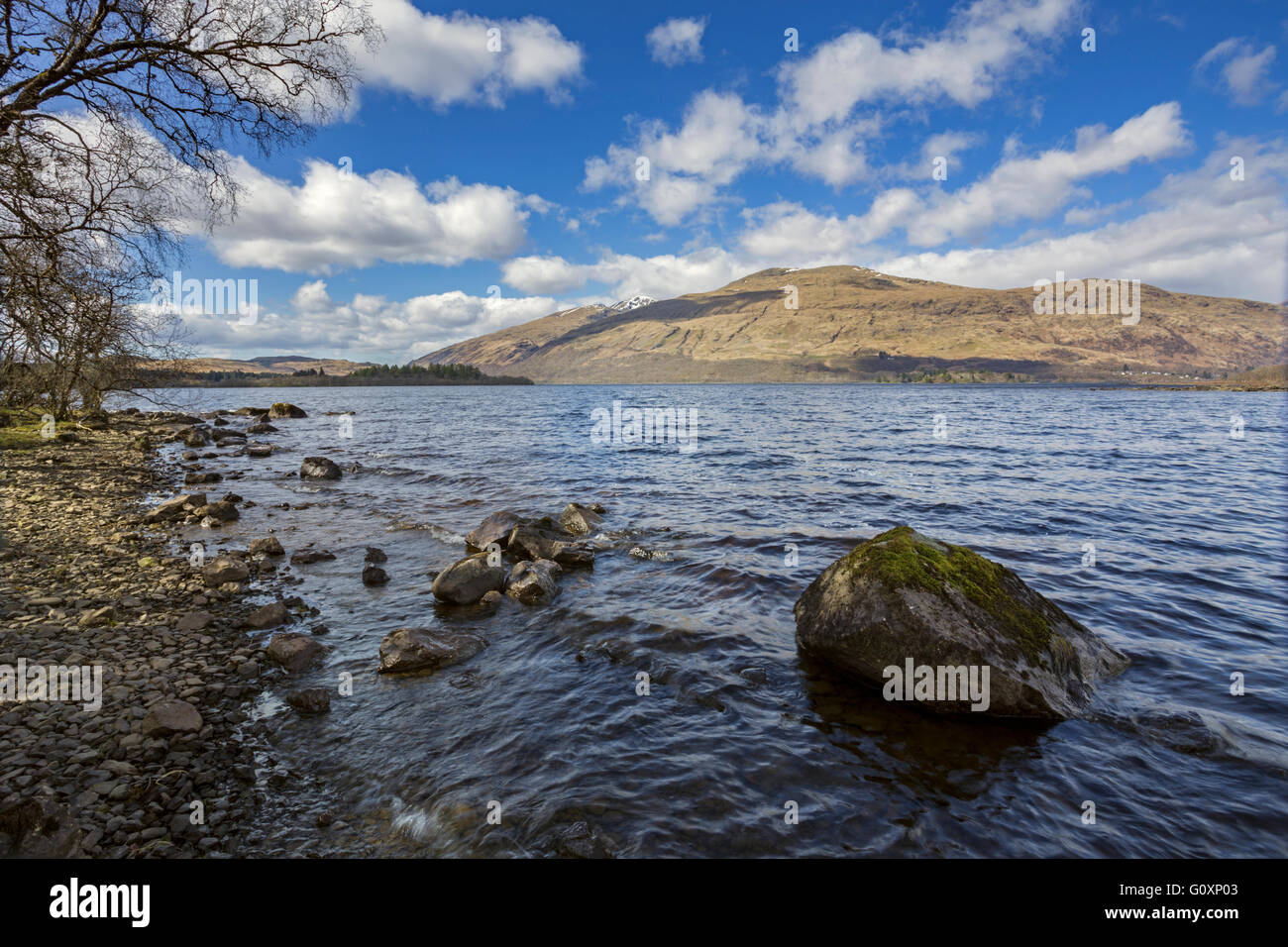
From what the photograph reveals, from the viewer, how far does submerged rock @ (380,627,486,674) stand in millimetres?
8266

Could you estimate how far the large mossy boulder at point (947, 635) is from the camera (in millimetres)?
6996

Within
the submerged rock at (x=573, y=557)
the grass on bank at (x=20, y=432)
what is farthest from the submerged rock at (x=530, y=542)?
the grass on bank at (x=20, y=432)

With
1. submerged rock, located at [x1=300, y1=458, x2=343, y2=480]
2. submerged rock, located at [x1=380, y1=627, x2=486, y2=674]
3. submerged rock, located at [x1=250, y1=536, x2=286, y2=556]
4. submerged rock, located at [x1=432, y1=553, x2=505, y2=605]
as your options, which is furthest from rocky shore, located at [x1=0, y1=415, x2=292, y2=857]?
submerged rock, located at [x1=300, y1=458, x2=343, y2=480]

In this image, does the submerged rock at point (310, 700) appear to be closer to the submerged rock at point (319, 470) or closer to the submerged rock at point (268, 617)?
the submerged rock at point (268, 617)

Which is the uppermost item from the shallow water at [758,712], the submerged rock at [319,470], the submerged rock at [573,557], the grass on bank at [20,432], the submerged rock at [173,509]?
the grass on bank at [20,432]

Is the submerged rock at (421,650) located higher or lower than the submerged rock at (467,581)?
lower

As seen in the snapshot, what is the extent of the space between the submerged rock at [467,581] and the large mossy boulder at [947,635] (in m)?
6.34

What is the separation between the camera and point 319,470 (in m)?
25.5

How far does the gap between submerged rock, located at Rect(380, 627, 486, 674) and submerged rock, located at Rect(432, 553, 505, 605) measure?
6.18 ft

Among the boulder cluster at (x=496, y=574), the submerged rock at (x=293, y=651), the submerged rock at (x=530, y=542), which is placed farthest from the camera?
the submerged rock at (x=530, y=542)

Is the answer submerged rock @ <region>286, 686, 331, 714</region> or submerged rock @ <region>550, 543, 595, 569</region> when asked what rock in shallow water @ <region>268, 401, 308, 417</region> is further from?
submerged rock @ <region>286, 686, 331, 714</region>

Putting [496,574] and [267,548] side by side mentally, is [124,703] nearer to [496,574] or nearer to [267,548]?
[496,574]
